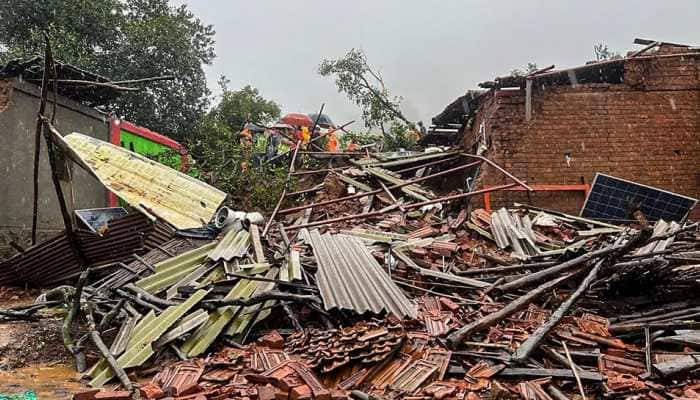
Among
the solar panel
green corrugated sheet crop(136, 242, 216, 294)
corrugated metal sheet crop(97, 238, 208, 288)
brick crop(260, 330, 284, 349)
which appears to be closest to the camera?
brick crop(260, 330, 284, 349)

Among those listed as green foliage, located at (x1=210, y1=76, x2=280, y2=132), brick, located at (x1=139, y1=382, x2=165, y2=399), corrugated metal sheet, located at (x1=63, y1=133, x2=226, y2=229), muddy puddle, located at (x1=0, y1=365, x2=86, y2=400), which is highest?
green foliage, located at (x1=210, y1=76, x2=280, y2=132)

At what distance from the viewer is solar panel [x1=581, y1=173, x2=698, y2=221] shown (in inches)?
322

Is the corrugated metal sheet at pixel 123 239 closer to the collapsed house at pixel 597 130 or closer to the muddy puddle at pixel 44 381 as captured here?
the muddy puddle at pixel 44 381

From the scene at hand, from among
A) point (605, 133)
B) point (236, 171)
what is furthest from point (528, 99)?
point (236, 171)

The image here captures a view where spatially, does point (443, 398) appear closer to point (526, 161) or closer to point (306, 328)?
point (306, 328)

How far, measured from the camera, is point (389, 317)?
15.5ft

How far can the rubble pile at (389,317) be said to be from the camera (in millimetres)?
3818

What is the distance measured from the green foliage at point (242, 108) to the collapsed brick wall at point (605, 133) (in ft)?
48.1

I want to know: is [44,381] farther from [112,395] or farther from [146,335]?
[112,395]

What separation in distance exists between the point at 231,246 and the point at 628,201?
6.71 m

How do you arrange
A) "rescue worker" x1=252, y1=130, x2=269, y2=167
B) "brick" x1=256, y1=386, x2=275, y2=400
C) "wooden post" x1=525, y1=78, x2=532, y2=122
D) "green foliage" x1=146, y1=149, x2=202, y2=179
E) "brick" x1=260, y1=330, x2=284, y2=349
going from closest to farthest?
"brick" x1=256, y1=386, x2=275, y2=400 → "brick" x1=260, y1=330, x2=284, y2=349 → "wooden post" x1=525, y1=78, x2=532, y2=122 → "green foliage" x1=146, y1=149, x2=202, y2=179 → "rescue worker" x1=252, y1=130, x2=269, y2=167

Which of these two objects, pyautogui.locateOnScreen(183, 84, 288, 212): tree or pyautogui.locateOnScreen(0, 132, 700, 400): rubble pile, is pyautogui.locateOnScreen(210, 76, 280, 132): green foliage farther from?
pyautogui.locateOnScreen(0, 132, 700, 400): rubble pile

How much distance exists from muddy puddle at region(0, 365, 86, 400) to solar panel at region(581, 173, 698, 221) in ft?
26.5

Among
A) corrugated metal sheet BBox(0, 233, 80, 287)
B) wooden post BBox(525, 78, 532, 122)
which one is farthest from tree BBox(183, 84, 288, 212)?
wooden post BBox(525, 78, 532, 122)
